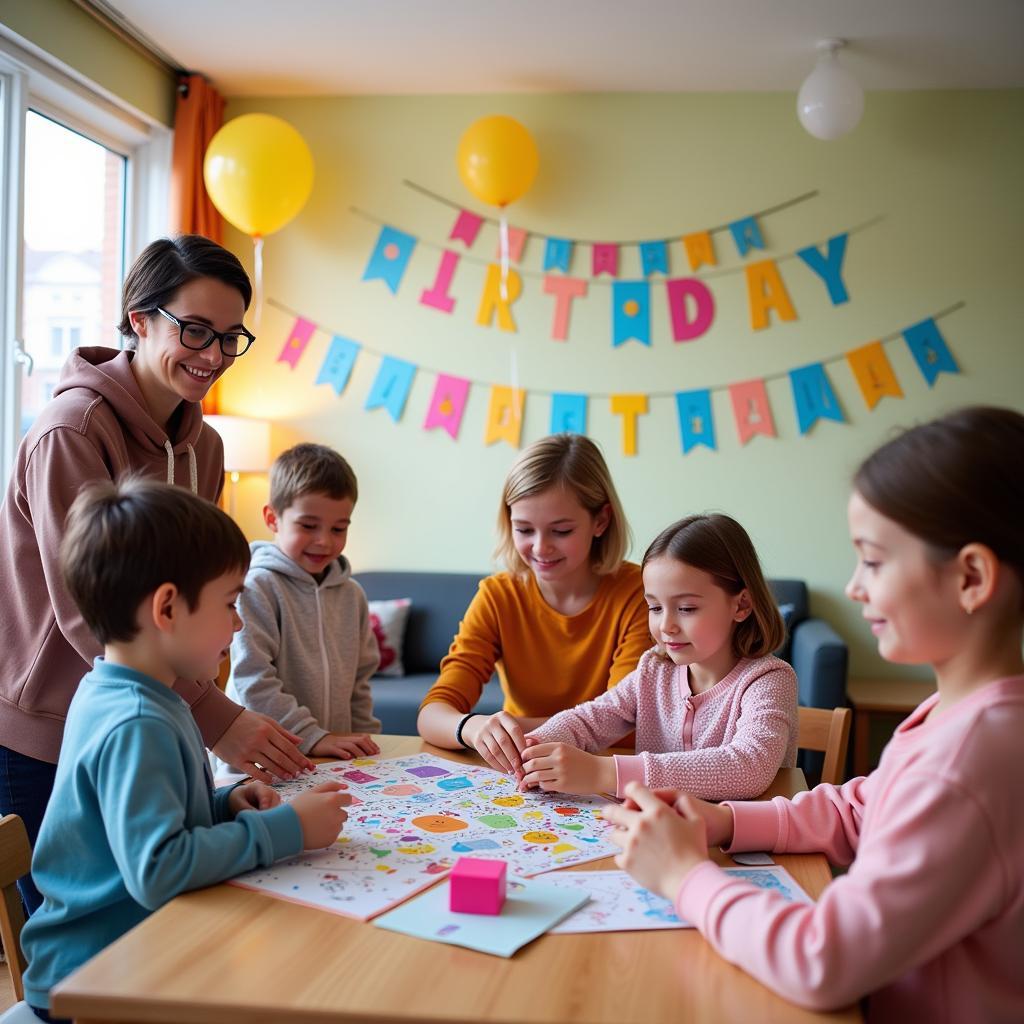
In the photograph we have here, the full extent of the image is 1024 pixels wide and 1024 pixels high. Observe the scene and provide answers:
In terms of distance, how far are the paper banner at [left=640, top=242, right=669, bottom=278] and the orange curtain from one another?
1.73 metres

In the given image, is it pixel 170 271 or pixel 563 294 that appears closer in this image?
pixel 170 271

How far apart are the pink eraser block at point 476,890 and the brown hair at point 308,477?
108 cm

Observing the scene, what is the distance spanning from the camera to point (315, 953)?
1.00 m

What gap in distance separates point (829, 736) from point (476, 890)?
103 cm

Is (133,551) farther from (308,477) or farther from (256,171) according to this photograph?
(256,171)

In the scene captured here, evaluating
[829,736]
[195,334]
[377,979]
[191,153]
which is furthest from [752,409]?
[377,979]

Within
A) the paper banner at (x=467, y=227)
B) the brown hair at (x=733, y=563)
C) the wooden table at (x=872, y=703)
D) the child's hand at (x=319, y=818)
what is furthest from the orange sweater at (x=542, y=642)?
the paper banner at (x=467, y=227)

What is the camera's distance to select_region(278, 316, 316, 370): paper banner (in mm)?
4637

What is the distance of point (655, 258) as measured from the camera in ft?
14.5

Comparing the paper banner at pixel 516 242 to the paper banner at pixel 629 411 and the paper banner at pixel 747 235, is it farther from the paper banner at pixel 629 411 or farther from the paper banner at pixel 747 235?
the paper banner at pixel 747 235

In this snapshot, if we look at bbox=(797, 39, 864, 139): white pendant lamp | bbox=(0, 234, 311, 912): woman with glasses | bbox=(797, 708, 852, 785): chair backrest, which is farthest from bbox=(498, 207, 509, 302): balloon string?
bbox=(797, 708, 852, 785): chair backrest

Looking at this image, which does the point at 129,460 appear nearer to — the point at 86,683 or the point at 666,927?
the point at 86,683

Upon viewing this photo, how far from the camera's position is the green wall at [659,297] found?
4.27m

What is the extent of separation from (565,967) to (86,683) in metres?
0.64
